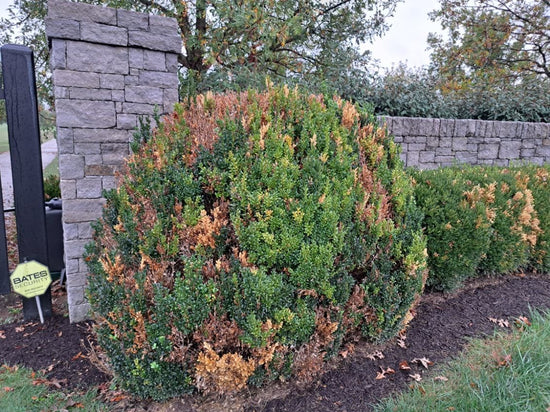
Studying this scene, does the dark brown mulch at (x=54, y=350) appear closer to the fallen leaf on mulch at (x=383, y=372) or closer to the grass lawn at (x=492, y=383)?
the fallen leaf on mulch at (x=383, y=372)

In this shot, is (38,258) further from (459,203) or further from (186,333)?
(459,203)

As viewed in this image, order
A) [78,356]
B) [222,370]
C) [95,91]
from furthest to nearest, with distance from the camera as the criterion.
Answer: [95,91], [78,356], [222,370]

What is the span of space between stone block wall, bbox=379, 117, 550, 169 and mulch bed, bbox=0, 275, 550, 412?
238cm

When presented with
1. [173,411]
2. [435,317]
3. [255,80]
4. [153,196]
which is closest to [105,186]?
[153,196]

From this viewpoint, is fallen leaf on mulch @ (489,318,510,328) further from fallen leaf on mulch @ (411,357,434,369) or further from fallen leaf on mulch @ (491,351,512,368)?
fallen leaf on mulch @ (411,357,434,369)

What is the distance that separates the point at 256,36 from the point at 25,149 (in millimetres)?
3487

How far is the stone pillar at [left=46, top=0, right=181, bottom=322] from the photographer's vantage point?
10.7ft

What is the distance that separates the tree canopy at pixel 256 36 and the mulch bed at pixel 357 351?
3.20m

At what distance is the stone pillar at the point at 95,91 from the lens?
129 inches

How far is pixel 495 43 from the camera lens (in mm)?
10914

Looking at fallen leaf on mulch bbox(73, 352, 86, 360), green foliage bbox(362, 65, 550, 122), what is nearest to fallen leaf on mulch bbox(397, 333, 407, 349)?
fallen leaf on mulch bbox(73, 352, 86, 360)

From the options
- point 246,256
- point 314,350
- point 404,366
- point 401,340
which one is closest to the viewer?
point 246,256

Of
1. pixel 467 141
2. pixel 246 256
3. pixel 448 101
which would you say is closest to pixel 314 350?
pixel 246 256

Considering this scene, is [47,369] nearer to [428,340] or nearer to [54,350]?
[54,350]
